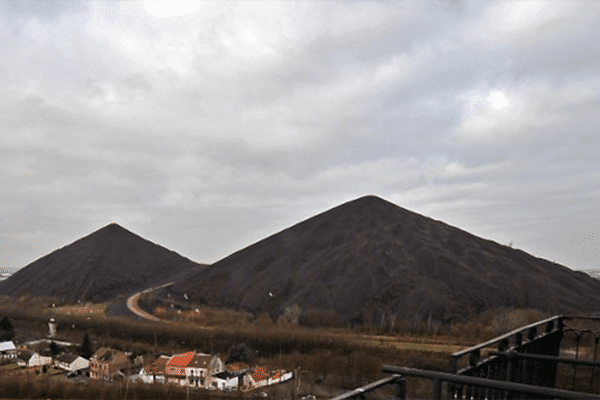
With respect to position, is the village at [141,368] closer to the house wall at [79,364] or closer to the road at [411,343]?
the house wall at [79,364]

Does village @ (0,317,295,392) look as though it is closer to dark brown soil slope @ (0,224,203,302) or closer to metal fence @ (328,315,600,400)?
metal fence @ (328,315,600,400)

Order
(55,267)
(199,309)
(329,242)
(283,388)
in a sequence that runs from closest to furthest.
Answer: (283,388) < (199,309) < (329,242) < (55,267)

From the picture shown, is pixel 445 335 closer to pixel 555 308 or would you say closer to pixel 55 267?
pixel 555 308

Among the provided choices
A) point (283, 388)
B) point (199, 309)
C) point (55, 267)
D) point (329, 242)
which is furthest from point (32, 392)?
point (55, 267)

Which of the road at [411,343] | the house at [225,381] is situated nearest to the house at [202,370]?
the house at [225,381]

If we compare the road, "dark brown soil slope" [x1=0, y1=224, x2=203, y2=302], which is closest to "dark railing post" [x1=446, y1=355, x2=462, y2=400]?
the road
